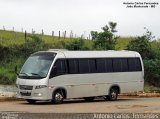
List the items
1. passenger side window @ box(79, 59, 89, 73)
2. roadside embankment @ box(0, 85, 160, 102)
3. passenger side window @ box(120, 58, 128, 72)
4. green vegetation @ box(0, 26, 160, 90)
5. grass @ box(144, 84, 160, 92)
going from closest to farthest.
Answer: passenger side window @ box(79, 59, 89, 73) < roadside embankment @ box(0, 85, 160, 102) < passenger side window @ box(120, 58, 128, 72) < grass @ box(144, 84, 160, 92) < green vegetation @ box(0, 26, 160, 90)

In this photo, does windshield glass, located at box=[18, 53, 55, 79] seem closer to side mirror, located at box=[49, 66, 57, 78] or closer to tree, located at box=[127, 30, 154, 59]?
side mirror, located at box=[49, 66, 57, 78]

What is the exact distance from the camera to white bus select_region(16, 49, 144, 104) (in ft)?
91.9

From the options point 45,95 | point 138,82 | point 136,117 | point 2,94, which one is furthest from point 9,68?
point 136,117

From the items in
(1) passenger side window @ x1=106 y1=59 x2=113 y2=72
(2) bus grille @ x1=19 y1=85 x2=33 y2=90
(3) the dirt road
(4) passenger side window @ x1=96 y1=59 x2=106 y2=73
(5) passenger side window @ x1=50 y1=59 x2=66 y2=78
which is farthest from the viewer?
(1) passenger side window @ x1=106 y1=59 x2=113 y2=72

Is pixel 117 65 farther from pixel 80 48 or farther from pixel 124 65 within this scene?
pixel 80 48

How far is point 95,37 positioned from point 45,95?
80.3 ft

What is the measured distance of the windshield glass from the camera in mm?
28033

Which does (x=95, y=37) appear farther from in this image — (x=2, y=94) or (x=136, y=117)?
(x=136, y=117)

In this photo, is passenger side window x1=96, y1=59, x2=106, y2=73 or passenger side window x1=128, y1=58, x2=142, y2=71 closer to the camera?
passenger side window x1=96, y1=59, x2=106, y2=73

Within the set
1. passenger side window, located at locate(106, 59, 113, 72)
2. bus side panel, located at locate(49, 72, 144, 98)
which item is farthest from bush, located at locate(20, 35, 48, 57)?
passenger side window, located at locate(106, 59, 113, 72)

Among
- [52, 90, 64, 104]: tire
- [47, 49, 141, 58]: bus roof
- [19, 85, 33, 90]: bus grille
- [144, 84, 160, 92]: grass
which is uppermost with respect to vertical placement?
[47, 49, 141, 58]: bus roof

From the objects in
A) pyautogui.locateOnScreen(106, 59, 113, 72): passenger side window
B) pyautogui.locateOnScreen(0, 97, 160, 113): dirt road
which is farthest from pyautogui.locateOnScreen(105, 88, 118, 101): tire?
pyautogui.locateOnScreen(0, 97, 160, 113): dirt road

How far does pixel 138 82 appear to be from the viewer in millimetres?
33938

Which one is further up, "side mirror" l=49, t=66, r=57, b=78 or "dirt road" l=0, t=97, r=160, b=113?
"side mirror" l=49, t=66, r=57, b=78
